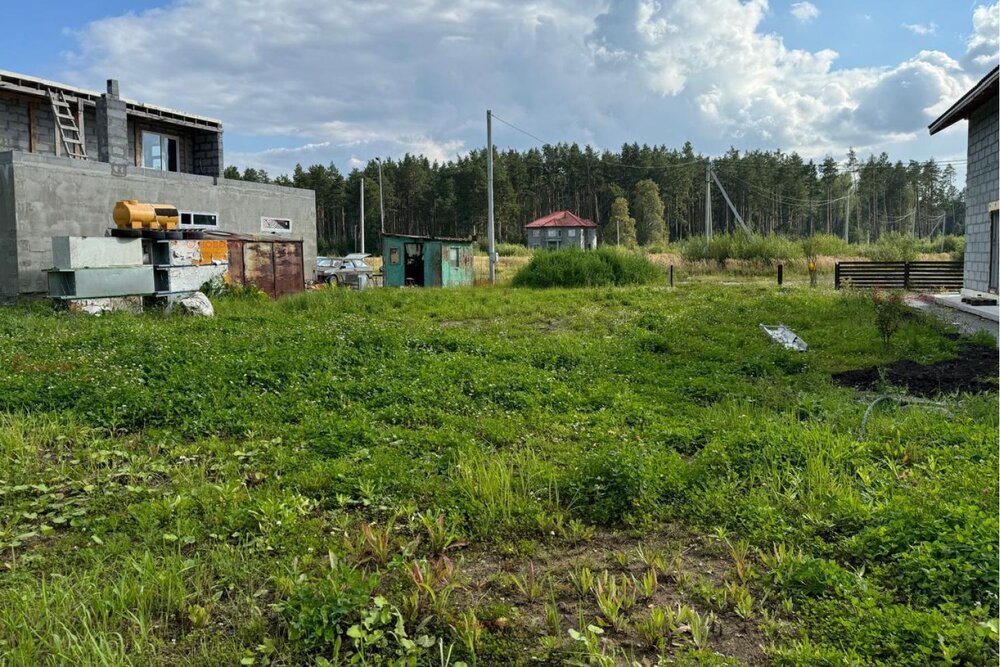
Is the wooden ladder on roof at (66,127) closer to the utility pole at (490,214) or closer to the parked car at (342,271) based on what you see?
the parked car at (342,271)

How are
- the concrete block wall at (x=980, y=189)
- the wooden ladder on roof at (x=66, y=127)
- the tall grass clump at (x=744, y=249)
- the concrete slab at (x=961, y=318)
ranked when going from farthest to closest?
the tall grass clump at (x=744, y=249) < the wooden ladder on roof at (x=66, y=127) < the concrete block wall at (x=980, y=189) < the concrete slab at (x=961, y=318)

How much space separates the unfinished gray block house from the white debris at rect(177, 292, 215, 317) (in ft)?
13.0

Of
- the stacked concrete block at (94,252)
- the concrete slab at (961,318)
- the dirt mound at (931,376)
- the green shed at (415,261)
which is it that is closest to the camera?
the dirt mound at (931,376)

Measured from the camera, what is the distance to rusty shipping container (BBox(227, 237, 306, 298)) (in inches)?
758

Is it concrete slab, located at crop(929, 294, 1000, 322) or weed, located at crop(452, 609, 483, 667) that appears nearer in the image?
weed, located at crop(452, 609, 483, 667)

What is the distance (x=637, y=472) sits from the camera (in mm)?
4797

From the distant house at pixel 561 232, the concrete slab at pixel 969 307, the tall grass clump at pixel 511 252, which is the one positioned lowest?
the concrete slab at pixel 969 307

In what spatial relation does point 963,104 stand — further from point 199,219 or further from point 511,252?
point 511,252

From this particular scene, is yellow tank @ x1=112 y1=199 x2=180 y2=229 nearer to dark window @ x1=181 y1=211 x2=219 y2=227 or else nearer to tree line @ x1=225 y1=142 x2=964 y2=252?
dark window @ x1=181 y1=211 x2=219 y2=227

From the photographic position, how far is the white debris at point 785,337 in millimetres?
10997

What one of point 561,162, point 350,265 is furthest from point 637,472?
point 561,162

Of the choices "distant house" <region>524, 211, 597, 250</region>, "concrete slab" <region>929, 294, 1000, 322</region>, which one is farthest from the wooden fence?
"distant house" <region>524, 211, 597, 250</region>

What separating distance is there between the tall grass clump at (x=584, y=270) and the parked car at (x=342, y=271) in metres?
6.88

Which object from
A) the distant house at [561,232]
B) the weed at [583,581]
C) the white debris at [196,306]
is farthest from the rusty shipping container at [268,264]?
the distant house at [561,232]
